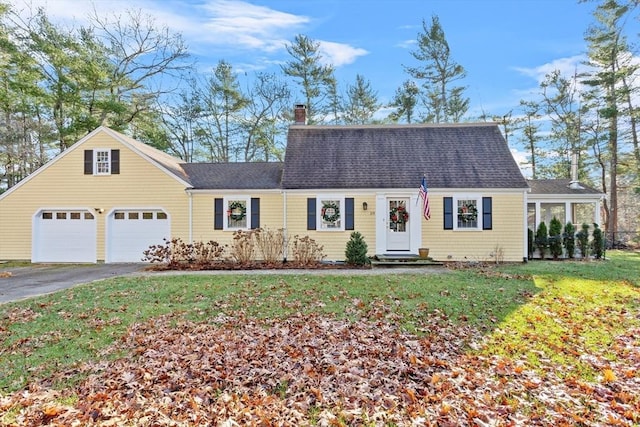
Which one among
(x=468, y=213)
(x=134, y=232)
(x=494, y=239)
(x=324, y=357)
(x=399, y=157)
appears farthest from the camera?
(x=399, y=157)

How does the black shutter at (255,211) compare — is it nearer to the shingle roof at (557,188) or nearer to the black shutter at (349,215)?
the black shutter at (349,215)

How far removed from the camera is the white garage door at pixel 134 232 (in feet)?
46.4

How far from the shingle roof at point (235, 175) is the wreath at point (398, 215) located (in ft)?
15.0

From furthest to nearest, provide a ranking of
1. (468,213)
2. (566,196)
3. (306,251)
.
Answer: (566,196)
(468,213)
(306,251)

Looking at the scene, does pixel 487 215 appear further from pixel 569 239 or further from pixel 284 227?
pixel 284 227

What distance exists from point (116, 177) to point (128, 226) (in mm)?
2009

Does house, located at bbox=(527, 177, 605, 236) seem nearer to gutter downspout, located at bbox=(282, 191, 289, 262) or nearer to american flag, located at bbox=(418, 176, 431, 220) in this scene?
american flag, located at bbox=(418, 176, 431, 220)

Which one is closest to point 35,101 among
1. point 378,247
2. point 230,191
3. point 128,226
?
point 128,226

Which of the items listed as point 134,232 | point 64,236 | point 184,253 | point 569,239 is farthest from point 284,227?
point 569,239

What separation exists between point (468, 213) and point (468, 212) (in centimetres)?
4

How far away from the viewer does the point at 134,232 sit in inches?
560

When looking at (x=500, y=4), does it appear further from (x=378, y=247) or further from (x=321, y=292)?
(x=321, y=292)

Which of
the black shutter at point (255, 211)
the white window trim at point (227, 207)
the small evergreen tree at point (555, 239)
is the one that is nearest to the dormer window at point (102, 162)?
the white window trim at point (227, 207)

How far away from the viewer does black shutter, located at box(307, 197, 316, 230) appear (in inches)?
545
